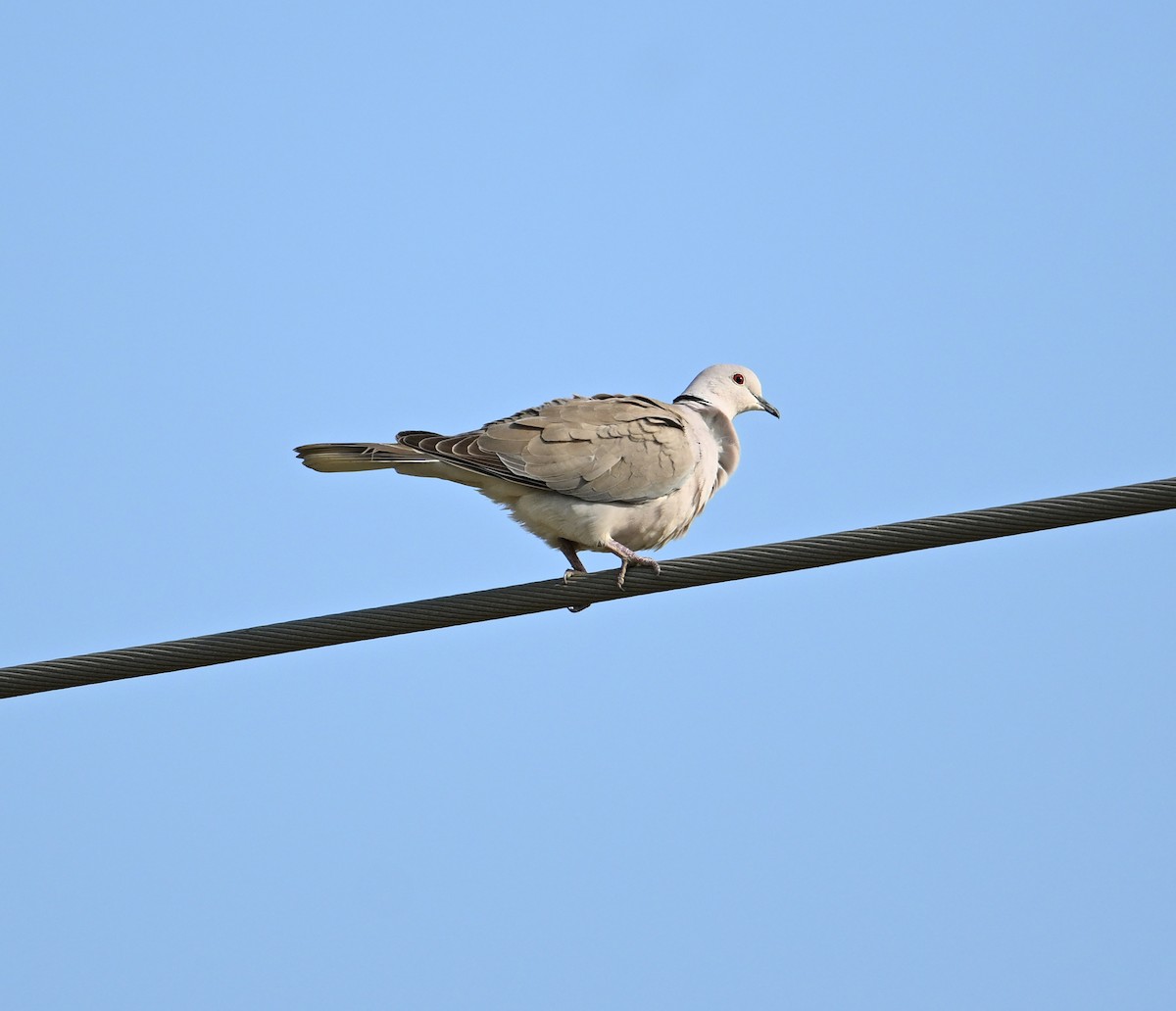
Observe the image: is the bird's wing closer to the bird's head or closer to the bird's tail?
the bird's tail

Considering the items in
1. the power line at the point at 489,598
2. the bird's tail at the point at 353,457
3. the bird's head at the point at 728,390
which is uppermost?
the bird's head at the point at 728,390

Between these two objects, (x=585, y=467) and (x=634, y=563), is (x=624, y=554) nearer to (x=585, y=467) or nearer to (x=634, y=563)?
(x=634, y=563)

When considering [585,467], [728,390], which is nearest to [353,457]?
[585,467]

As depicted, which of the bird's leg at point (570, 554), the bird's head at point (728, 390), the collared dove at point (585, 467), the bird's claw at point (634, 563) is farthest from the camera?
the bird's head at point (728, 390)

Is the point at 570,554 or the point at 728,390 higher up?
the point at 728,390

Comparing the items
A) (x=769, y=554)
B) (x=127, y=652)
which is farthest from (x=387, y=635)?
(x=769, y=554)

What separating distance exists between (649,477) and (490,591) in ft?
6.14

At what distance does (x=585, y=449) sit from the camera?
777cm

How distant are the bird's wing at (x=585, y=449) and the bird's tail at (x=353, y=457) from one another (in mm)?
113

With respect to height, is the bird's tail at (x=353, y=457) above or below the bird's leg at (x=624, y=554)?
above

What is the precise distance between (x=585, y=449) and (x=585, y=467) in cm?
11

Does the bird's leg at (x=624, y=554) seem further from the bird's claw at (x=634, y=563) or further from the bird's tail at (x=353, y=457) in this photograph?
the bird's tail at (x=353, y=457)

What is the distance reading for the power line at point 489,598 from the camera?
18.7 ft

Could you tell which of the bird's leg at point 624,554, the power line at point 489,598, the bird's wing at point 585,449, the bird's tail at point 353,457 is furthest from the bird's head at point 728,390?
the power line at point 489,598
